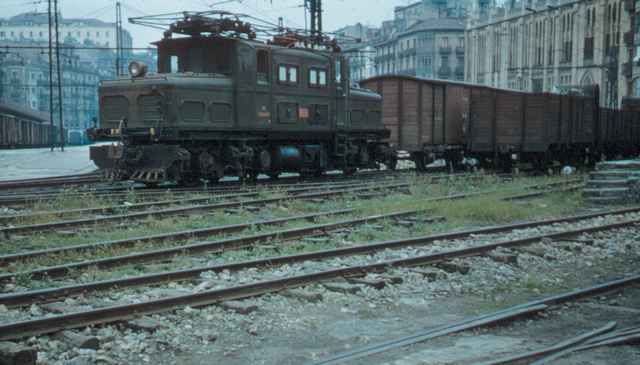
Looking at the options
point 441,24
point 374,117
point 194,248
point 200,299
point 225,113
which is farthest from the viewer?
point 441,24

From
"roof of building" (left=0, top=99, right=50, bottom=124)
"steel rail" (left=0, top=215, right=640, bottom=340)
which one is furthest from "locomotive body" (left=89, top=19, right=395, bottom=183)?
"roof of building" (left=0, top=99, right=50, bottom=124)

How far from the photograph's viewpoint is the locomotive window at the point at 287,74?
56.3 feet

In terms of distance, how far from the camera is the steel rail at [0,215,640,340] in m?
5.30

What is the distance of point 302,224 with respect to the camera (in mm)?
10992

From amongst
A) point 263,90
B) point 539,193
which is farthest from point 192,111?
point 539,193

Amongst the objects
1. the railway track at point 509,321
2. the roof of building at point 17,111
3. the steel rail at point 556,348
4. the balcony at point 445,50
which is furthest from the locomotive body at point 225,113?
the balcony at point 445,50

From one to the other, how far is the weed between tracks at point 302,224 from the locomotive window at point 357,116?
13.1ft

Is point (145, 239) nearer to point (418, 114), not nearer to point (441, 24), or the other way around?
point (418, 114)

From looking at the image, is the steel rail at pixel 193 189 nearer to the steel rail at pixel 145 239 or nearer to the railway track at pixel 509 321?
the steel rail at pixel 145 239

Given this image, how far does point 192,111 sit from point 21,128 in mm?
43507

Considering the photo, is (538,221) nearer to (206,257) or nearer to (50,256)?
(206,257)

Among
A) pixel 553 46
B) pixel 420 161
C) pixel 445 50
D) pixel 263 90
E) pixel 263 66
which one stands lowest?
pixel 420 161

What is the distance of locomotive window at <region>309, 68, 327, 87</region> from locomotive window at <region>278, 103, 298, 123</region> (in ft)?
3.14

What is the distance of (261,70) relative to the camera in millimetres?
16641
